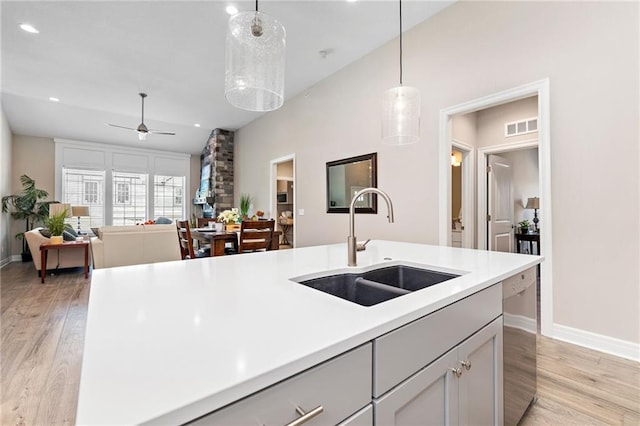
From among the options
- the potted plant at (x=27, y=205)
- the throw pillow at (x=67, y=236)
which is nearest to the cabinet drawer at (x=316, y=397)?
the throw pillow at (x=67, y=236)

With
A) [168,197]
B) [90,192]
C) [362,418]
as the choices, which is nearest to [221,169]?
[168,197]

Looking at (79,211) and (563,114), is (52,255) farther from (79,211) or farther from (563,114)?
(563,114)

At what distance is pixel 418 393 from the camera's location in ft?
2.64

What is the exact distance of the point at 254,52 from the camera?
161 centimetres

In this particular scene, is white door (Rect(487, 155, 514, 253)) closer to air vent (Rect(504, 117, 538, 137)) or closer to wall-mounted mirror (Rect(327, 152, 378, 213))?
air vent (Rect(504, 117, 538, 137))

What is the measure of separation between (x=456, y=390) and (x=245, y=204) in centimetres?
570

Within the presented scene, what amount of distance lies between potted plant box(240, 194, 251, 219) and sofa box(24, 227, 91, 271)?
9.13 feet

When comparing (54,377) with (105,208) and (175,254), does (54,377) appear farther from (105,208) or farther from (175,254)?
(105,208)

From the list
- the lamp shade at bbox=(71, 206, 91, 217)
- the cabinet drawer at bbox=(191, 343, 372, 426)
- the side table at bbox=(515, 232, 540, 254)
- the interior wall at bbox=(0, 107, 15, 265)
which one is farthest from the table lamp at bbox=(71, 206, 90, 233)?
the side table at bbox=(515, 232, 540, 254)

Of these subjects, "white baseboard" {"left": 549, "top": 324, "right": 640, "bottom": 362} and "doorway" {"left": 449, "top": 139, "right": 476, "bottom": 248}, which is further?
"doorway" {"left": 449, "top": 139, "right": 476, "bottom": 248}

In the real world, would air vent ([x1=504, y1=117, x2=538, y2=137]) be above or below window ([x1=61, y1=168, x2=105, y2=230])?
above

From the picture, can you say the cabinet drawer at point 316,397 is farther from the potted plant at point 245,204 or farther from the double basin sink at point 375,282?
the potted plant at point 245,204

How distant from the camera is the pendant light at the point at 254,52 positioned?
63.1 inches

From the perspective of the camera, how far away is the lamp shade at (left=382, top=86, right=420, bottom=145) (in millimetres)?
2365
